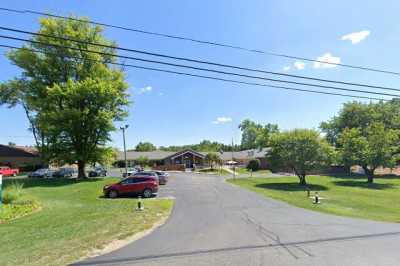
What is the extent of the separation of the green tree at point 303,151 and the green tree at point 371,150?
10560 mm

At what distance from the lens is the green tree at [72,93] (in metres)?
38.2

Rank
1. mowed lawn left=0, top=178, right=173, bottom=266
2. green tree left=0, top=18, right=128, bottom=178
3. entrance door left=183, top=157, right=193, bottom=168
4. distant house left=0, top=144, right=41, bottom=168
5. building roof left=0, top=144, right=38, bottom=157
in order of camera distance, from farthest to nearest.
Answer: entrance door left=183, top=157, right=193, bottom=168 → building roof left=0, top=144, right=38, bottom=157 → distant house left=0, top=144, right=41, bottom=168 → green tree left=0, top=18, right=128, bottom=178 → mowed lawn left=0, top=178, right=173, bottom=266

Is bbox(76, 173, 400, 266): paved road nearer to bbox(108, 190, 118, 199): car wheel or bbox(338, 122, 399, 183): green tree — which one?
bbox(108, 190, 118, 199): car wheel

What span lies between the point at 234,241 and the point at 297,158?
29697mm

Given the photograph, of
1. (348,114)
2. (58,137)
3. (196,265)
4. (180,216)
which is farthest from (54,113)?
(348,114)

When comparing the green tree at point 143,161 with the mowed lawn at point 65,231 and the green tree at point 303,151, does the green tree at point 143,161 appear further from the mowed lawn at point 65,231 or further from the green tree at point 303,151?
the mowed lawn at point 65,231

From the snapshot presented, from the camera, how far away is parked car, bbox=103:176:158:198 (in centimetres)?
2520

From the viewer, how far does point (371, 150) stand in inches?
1850

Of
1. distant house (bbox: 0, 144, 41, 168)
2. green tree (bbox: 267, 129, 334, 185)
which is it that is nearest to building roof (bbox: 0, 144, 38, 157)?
distant house (bbox: 0, 144, 41, 168)

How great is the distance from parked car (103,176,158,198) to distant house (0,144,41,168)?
153 feet

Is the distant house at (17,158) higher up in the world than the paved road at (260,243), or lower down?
higher up

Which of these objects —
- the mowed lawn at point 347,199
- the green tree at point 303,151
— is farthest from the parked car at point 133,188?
the green tree at point 303,151

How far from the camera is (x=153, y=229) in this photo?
41.4 ft

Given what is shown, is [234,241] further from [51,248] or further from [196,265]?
[51,248]
